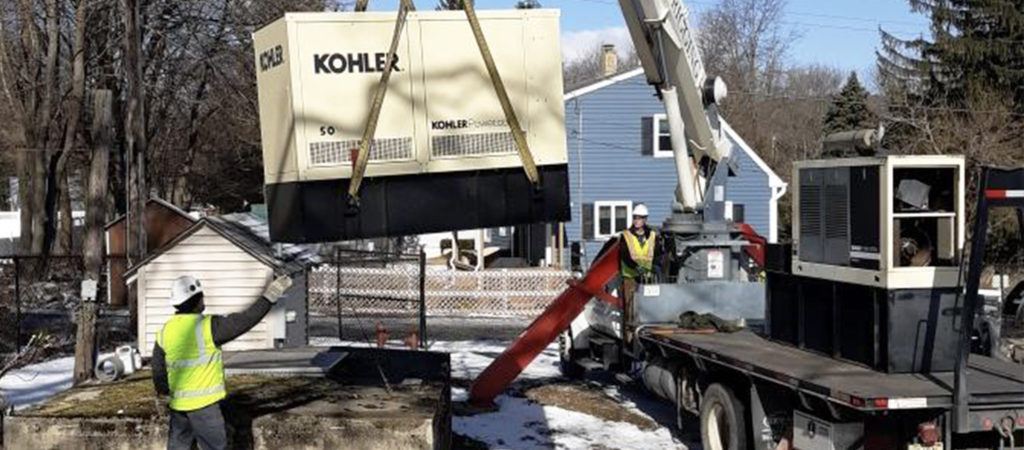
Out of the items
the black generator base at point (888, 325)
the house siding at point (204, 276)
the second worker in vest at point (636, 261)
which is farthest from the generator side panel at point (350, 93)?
the house siding at point (204, 276)

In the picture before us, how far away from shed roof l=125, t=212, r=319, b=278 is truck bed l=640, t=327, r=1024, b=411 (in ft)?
23.6

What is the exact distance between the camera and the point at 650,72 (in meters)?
13.4

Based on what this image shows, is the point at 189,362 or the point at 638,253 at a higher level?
the point at 638,253

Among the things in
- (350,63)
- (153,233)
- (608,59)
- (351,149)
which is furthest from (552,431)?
(608,59)

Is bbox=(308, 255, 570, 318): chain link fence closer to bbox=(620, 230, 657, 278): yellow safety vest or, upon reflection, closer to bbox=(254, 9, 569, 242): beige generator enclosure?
bbox=(620, 230, 657, 278): yellow safety vest

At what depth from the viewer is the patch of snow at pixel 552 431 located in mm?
11219

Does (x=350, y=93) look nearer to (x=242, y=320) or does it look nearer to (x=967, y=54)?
(x=242, y=320)

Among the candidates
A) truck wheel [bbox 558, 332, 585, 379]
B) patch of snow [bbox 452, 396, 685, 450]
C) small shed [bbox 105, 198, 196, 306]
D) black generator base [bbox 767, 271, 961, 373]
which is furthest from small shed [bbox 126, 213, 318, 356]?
black generator base [bbox 767, 271, 961, 373]

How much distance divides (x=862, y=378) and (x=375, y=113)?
12.6 feet

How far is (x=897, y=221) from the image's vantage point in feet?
27.2

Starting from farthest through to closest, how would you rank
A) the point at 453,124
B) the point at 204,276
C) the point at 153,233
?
the point at 153,233 → the point at 204,276 → the point at 453,124

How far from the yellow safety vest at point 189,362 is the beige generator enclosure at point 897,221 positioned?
4.61m

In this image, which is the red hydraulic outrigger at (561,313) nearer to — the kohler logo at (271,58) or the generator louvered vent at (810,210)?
the generator louvered vent at (810,210)

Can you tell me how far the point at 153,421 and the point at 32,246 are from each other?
25.2m
